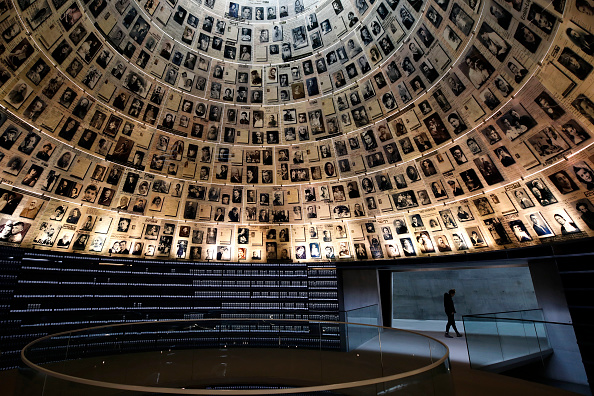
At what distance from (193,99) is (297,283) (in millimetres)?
8904

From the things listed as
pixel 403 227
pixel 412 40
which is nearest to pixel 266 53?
pixel 412 40

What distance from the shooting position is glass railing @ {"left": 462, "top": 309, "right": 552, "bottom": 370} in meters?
6.76

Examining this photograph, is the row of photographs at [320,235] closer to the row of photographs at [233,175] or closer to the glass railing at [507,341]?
the row of photographs at [233,175]

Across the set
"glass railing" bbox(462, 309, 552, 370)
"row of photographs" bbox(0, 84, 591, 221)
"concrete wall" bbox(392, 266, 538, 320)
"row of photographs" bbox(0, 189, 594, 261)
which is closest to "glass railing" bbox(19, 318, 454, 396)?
"glass railing" bbox(462, 309, 552, 370)

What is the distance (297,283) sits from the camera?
13.2 meters

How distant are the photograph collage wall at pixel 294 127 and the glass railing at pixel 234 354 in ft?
16.7

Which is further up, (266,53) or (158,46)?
(266,53)

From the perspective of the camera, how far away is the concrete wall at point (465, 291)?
1321 cm

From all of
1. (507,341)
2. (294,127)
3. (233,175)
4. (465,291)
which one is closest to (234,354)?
(507,341)

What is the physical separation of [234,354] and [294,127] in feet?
29.8

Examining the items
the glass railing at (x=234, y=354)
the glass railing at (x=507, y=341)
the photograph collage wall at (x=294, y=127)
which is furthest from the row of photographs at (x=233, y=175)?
the glass railing at (x=234, y=354)

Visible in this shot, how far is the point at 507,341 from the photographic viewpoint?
6758 mm

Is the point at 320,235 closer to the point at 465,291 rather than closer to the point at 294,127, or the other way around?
the point at 294,127

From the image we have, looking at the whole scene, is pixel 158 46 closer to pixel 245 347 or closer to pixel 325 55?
pixel 325 55
